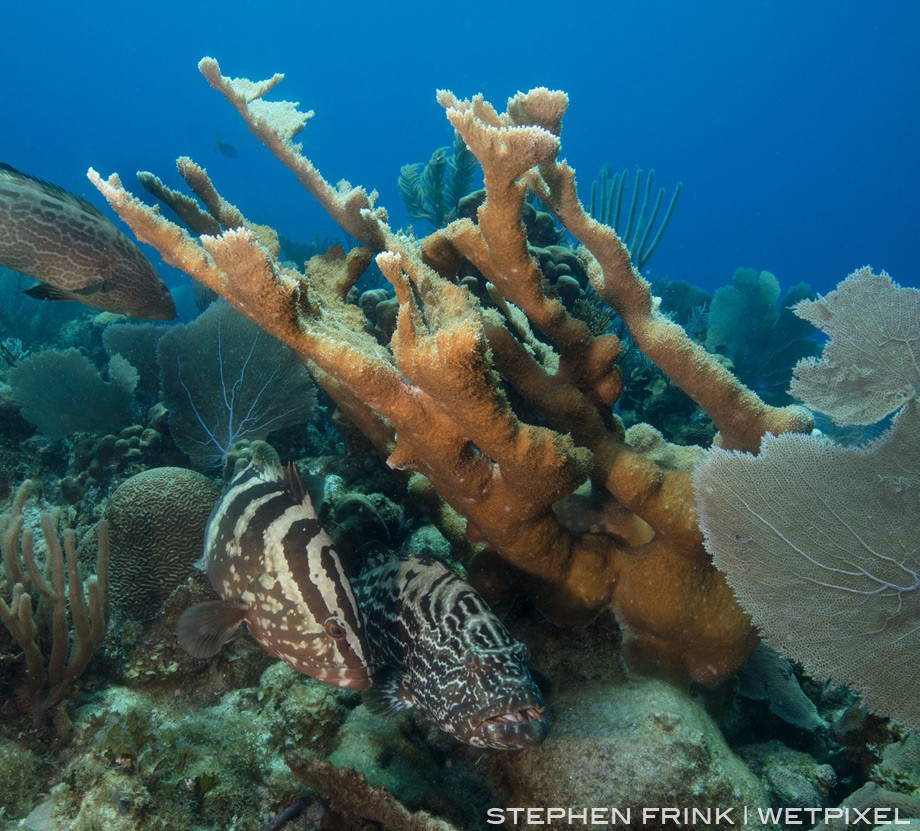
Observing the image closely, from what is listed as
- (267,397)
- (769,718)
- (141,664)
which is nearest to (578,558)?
(769,718)

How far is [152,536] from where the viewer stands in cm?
376

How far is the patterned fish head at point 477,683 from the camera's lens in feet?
7.79

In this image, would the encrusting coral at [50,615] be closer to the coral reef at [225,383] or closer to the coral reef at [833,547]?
the coral reef at [225,383]

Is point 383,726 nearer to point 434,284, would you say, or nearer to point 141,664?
point 141,664

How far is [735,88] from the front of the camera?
132 meters

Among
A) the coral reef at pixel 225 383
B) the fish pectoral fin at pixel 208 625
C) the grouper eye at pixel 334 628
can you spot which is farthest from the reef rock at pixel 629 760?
the coral reef at pixel 225 383

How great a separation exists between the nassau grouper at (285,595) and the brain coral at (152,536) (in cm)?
109

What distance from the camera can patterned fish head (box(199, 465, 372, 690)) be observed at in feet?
8.13

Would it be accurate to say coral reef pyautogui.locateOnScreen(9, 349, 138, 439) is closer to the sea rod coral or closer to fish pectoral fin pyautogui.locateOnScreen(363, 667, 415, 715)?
the sea rod coral

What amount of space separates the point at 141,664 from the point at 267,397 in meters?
2.66

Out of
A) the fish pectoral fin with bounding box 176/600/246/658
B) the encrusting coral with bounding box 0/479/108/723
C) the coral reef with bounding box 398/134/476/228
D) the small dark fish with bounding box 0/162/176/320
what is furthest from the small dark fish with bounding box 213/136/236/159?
the fish pectoral fin with bounding box 176/600/246/658

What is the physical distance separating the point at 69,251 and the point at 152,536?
2.11 metres

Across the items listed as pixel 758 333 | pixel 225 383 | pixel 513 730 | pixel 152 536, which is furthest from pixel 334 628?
pixel 758 333

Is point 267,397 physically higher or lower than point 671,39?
lower
